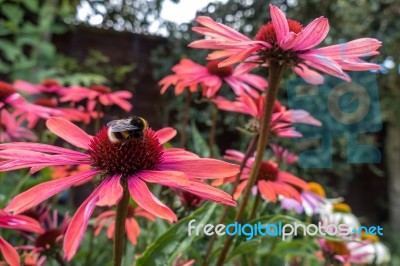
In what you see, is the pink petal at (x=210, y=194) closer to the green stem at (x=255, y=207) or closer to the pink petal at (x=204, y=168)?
the pink petal at (x=204, y=168)

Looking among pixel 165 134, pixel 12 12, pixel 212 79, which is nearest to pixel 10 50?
pixel 12 12

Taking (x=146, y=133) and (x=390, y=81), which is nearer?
(x=146, y=133)

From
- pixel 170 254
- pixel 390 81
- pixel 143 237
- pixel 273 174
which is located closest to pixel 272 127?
pixel 273 174

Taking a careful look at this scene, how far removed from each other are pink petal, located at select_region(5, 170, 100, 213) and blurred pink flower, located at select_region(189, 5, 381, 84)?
0.47 ft

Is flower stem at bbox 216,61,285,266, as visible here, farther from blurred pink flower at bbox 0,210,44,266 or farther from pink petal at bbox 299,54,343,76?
blurred pink flower at bbox 0,210,44,266

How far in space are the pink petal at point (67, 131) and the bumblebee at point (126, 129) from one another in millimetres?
32

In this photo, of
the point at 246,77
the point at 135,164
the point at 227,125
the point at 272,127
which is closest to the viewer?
the point at 135,164

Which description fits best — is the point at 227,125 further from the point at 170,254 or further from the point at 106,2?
the point at 170,254

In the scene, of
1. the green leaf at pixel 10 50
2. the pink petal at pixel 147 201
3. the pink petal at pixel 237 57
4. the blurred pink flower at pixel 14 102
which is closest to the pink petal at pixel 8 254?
the pink petal at pixel 147 201

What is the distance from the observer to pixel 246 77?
600mm

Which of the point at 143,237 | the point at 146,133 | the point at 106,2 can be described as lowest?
the point at 143,237

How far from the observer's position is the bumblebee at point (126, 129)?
1.09ft

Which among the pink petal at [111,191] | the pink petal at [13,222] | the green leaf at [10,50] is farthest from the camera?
the green leaf at [10,50]

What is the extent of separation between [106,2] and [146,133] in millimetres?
1436
